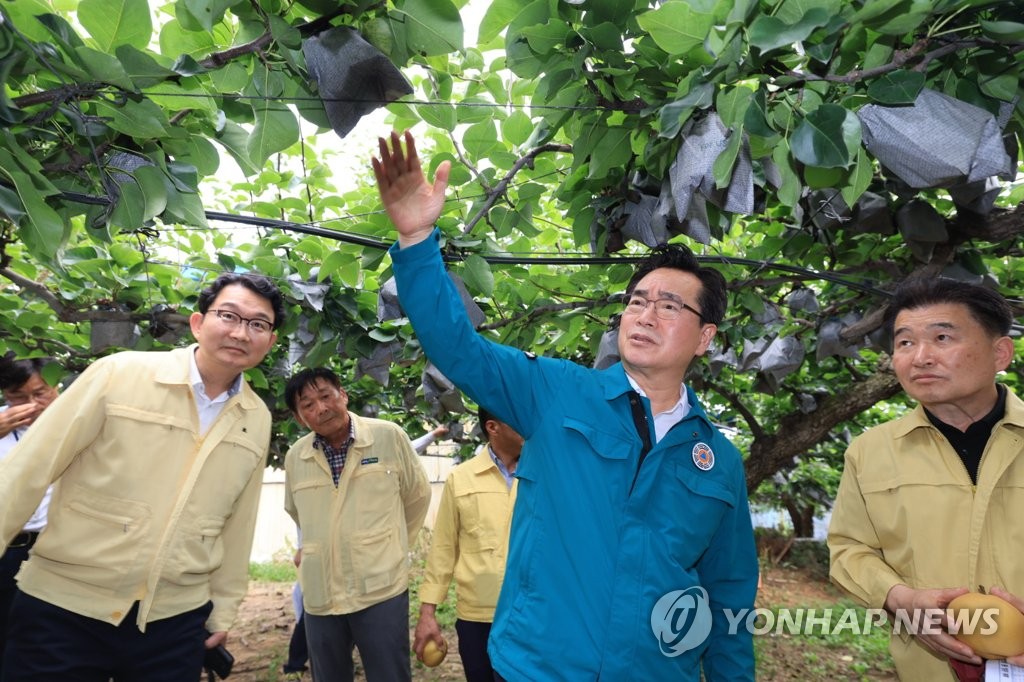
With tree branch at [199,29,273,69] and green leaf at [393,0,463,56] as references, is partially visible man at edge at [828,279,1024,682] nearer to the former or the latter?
green leaf at [393,0,463,56]

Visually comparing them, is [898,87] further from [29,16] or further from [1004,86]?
[29,16]

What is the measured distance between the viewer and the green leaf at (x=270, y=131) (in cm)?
161

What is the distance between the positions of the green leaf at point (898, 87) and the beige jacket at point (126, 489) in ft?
6.78

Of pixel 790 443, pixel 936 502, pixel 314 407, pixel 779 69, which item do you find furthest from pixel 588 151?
pixel 790 443

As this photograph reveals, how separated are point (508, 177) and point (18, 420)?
2.21 metres

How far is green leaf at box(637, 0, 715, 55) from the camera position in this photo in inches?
52.4

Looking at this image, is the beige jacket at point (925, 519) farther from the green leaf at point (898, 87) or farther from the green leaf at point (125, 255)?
the green leaf at point (125, 255)

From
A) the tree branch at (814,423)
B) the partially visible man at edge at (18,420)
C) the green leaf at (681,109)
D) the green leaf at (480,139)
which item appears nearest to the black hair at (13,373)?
the partially visible man at edge at (18,420)

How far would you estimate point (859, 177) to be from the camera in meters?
1.49

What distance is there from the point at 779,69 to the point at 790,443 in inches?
195

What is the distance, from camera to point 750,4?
1.24 meters

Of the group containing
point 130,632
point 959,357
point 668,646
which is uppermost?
point 959,357

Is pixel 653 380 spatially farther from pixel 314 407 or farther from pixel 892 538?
pixel 314 407

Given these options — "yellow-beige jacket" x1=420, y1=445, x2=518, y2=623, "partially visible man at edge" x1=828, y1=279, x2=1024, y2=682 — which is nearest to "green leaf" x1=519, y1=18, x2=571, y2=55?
"partially visible man at edge" x1=828, y1=279, x2=1024, y2=682
